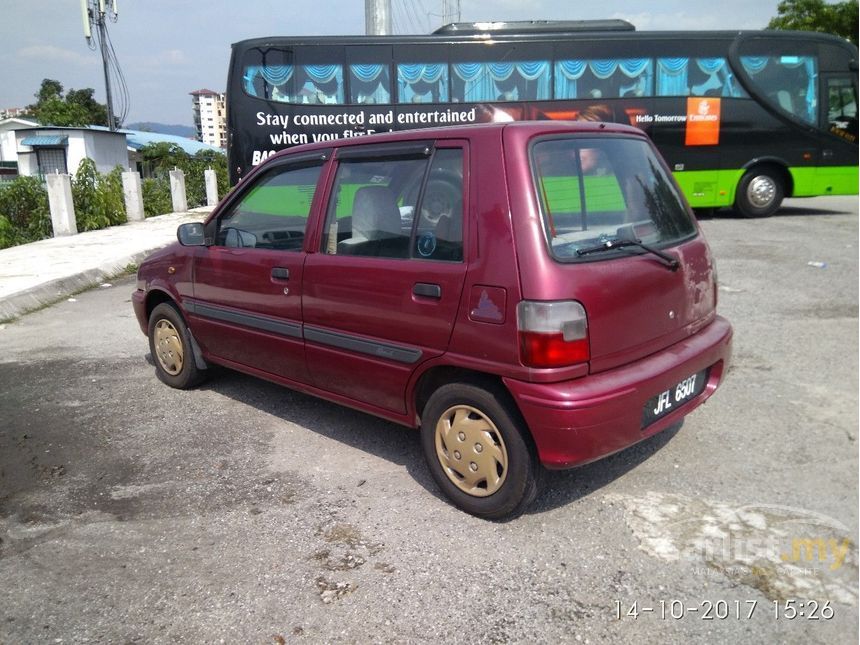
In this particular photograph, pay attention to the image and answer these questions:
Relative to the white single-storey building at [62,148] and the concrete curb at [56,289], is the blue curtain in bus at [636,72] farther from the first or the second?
the white single-storey building at [62,148]

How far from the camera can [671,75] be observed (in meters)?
13.2

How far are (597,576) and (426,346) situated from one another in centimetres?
122

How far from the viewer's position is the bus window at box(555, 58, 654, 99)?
1308cm

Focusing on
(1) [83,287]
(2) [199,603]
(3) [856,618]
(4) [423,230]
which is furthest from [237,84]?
(3) [856,618]

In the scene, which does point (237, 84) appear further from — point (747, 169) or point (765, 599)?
point (765, 599)

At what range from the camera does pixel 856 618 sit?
2.46 metres

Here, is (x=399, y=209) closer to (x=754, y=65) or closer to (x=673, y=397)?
(x=673, y=397)

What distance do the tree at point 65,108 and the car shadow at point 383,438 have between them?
44534 millimetres

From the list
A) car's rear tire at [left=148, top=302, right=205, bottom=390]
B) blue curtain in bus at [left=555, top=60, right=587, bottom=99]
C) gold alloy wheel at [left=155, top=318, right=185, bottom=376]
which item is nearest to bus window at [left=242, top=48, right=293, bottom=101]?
blue curtain in bus at [left=555, top=60, right=587, bottom=99]

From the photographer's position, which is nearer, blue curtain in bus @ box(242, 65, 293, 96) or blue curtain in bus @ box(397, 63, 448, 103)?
blue curtain in bus @ box(242, 65, 293, 96)

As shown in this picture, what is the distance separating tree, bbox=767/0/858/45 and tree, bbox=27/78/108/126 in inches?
1570

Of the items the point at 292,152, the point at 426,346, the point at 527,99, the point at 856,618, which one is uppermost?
the point at 527,99

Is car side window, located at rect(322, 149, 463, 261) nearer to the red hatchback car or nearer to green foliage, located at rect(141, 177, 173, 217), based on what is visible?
the red hatchback car

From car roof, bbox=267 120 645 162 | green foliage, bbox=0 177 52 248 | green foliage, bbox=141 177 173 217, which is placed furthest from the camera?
green foliage, bbox=141 177 173 217
